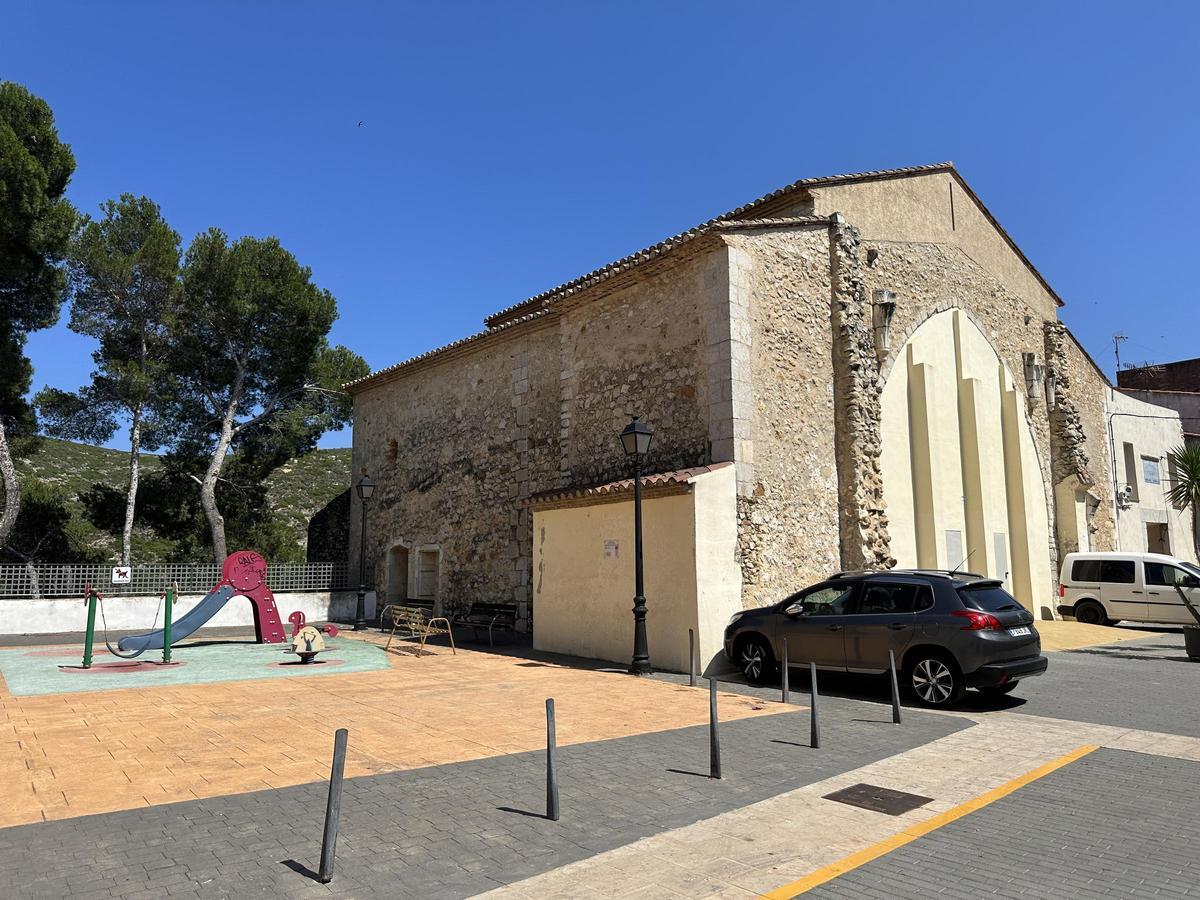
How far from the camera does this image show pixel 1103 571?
63.4 ft

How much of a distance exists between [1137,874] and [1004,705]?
5.45 m

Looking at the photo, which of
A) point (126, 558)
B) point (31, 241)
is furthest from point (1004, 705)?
point (31, 241)

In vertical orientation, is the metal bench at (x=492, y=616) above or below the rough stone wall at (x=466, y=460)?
below

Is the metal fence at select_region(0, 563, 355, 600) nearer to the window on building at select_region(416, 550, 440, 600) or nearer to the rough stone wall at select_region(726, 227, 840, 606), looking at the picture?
the window on building at select_region(416, 550, 440, 600)

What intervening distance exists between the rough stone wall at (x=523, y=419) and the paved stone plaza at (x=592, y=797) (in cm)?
630

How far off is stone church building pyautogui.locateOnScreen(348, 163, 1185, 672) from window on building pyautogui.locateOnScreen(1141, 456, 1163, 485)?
4743 millimetres

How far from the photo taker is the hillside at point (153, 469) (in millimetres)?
36438

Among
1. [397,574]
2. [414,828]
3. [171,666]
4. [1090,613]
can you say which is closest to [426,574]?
[397,574]

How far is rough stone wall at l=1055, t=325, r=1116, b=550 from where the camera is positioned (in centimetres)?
2289

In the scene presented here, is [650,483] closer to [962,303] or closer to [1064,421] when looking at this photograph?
[962,303]

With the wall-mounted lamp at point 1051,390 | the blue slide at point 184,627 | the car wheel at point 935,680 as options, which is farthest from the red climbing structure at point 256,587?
the wall-mounted lamp at point 1051,390

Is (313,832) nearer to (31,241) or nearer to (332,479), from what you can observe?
(31,241)

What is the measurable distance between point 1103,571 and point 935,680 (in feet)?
44.4

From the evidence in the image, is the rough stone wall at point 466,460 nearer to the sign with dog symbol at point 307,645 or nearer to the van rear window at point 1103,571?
the sign with dog symbol at point 307,645
